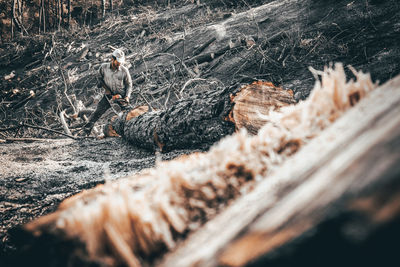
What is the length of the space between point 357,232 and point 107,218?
48 centimetres

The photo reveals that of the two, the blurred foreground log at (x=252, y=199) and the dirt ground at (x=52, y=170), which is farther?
the dirt ground at (x=52, y=170)

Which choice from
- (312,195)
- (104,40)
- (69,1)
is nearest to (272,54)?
(312,195)

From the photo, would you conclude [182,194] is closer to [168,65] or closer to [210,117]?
[210,117]

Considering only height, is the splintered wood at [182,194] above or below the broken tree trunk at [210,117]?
above

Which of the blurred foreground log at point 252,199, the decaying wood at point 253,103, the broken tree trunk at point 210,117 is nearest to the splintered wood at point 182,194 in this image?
the blurred foreground log at point 252,199

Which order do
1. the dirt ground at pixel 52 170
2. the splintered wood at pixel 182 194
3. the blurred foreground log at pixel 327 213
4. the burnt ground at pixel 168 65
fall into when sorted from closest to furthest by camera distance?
the blurred foreground log at pixel 327 213, the splintered wood at pixel 182 194, the dirt ground at pixel 52 170, the burnt ground at pixel 168 65

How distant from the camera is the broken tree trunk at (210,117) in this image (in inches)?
66.6

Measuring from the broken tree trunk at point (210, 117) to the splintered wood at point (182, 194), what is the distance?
50cm

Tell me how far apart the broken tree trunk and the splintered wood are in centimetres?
50

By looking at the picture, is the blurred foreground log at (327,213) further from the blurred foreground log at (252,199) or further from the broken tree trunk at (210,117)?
the broken tree trunk at (210,117)

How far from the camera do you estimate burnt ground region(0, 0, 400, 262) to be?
2.12 metres

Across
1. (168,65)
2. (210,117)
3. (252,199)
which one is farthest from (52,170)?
(168,65)

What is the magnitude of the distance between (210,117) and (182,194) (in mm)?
1299

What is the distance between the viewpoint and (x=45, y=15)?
1246 cm
